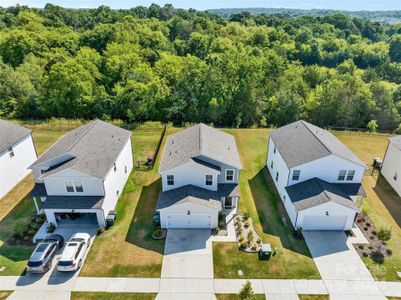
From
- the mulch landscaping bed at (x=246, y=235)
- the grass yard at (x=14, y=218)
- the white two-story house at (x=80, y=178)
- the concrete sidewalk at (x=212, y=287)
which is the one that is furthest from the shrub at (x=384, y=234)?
the grass yard at (x=14, y=218)

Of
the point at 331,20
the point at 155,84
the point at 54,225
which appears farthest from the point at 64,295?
the point at 331,20

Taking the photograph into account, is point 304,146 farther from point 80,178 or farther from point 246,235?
point 80,178

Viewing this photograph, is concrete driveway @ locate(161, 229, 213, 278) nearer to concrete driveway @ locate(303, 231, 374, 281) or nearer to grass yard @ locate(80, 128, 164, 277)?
grass yard @ locate(80, 128, 164, 277)

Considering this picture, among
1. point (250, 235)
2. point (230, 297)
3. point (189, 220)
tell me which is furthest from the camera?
point (189, 220)

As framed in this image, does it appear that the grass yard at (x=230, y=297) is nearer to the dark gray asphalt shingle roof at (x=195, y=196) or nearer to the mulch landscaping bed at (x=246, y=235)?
the mulch landscaping bed at (x=246, y=235)

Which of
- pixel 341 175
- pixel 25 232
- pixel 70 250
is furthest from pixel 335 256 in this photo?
pixel 25 232

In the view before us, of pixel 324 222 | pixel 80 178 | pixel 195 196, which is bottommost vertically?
pixel 324 222

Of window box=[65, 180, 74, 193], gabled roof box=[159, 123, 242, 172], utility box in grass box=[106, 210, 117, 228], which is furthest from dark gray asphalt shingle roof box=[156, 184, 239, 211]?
window box=[65, 180, 74, 193]
